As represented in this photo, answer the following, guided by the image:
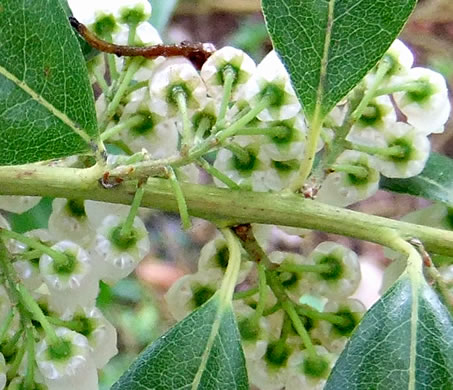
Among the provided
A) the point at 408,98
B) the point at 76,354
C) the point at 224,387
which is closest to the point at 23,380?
the point at 76,354

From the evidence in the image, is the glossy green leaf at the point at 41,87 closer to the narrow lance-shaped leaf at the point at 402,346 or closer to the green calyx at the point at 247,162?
the green calyx at the point at 247,162

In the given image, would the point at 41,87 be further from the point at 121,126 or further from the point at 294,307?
the point at 294,307

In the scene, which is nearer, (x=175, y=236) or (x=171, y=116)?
(x=171, y=116)

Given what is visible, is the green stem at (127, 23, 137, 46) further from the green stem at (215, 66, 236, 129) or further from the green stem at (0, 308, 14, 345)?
the green stem at (0, 308, 14, 345)

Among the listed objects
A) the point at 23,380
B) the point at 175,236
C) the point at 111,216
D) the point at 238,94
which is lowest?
the point at 175,236

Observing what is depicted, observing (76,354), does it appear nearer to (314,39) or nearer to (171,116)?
(171,116)

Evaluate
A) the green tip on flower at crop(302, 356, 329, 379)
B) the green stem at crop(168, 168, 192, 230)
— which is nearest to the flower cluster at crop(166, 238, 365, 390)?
the green tip on flower at crop(302, 356, 329, 379)

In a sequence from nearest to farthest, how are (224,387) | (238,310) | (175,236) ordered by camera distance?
(224,387) < (238,310) < (175,236)

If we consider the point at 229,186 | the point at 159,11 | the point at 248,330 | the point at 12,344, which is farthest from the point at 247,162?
the point at 159,11
